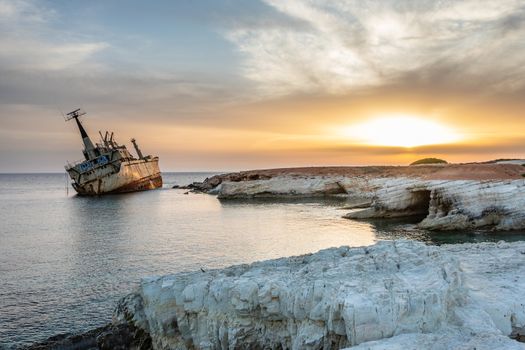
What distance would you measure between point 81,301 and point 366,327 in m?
13.9

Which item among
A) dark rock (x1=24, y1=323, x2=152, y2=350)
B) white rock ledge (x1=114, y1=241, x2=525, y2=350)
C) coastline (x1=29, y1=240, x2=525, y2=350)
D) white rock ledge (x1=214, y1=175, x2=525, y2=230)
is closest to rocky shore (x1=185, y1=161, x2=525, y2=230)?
white rock ledge (x1=214, y1=175, x2=525, y2=230)

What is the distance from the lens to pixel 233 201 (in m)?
65.9

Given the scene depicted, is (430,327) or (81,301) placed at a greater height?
(430,327)

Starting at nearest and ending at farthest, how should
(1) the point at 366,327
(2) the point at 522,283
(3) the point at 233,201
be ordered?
(1) the point at 366,327
(2) the point at 522,283
(3) the point at 233,201

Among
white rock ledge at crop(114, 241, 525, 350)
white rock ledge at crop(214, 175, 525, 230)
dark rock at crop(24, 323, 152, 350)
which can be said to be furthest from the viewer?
white rock ledge at crop(214, 175, 525, 230)

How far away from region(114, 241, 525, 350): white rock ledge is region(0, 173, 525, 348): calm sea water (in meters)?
6.28

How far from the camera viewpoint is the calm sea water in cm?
1738

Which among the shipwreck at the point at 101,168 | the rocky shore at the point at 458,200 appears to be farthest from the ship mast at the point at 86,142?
the rocky shore at the point at 458,200

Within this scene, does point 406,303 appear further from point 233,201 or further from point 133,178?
point 133,178

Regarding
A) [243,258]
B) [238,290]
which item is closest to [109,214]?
[243,258]

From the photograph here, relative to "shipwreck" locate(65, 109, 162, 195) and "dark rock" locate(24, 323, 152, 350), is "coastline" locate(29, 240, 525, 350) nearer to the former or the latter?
"dark rock" locate(24, 323, 152, 350)

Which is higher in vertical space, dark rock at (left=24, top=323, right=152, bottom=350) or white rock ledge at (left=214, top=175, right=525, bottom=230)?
white rock ledge at (left=214, top=175, right=525, bottom=230)

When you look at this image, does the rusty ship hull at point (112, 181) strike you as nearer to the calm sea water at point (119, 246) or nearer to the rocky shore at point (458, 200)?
the calm sea water at point (119, 246)

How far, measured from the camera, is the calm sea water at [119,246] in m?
17.4
